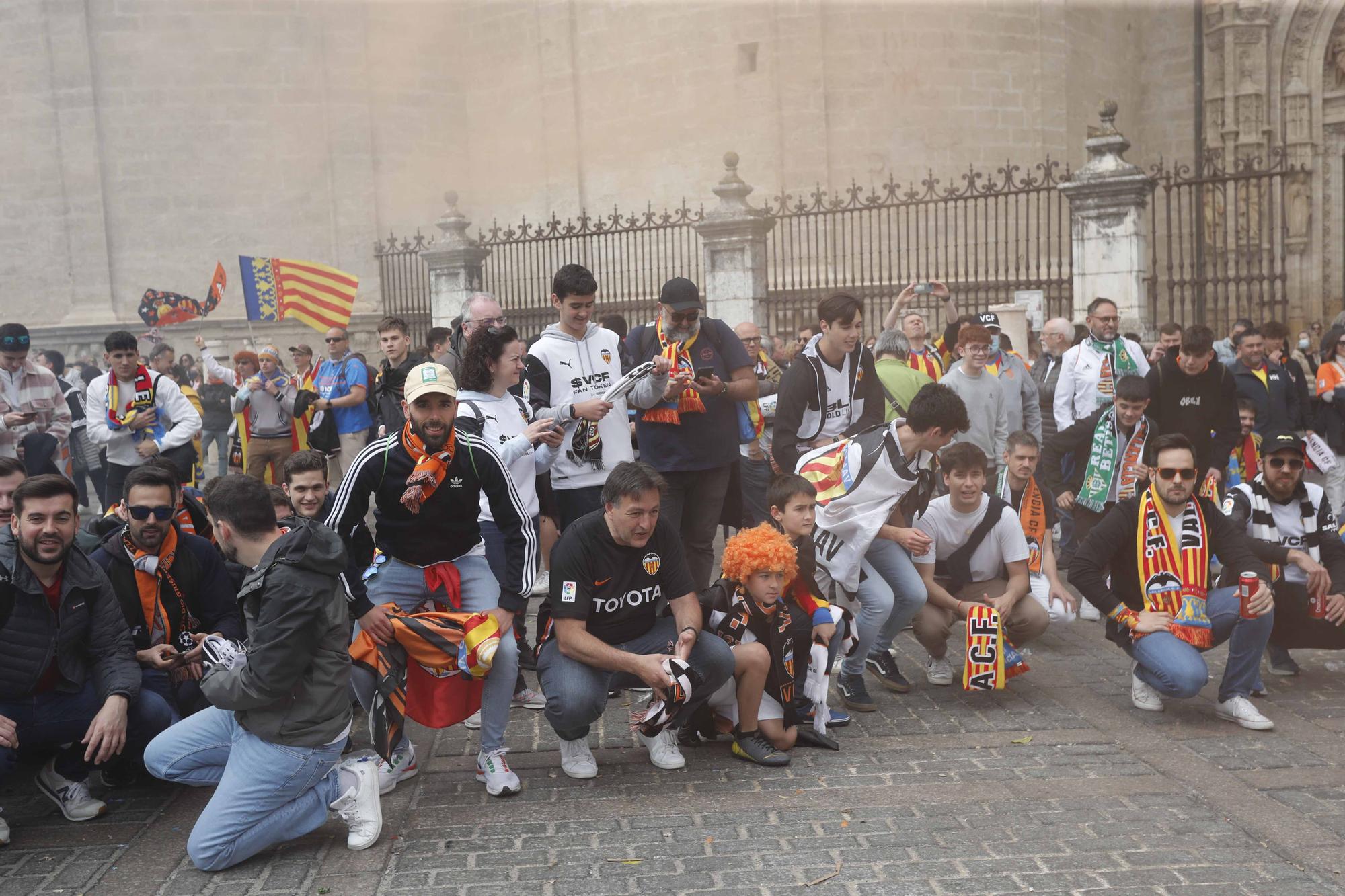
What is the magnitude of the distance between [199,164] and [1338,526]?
22518mm

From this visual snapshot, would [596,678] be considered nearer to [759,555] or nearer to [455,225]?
[759,555]

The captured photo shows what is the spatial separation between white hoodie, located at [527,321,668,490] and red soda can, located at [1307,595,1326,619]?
350 centimetres

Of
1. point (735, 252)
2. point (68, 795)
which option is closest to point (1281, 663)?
point (68, 795)

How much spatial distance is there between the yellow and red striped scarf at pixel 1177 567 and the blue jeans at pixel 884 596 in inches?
42.6

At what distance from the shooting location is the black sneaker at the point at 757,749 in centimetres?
520

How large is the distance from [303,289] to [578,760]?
1054 cm

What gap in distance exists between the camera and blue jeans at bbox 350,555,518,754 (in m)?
5.01

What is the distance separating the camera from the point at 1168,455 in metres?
5.84

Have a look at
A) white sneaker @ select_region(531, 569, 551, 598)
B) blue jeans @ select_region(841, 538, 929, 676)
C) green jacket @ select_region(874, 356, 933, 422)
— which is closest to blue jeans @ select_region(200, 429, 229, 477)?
white sneaker @ select_region(531, 569, 551, 598)

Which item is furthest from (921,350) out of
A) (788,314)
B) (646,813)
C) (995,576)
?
(788,314)

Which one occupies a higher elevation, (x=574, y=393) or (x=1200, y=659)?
(x=574, y=393)

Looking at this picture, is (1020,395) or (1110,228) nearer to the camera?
(1020,395)

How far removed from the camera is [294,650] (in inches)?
169

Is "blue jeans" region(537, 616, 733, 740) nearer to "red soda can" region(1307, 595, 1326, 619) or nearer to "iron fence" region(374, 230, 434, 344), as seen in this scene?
"red soda can" region(1307, 595, 1326, 619)
